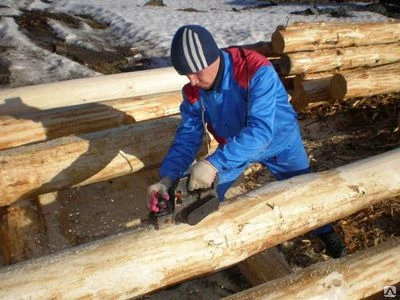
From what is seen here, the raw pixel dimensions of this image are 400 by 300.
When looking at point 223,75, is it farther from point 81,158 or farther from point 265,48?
point 265,48

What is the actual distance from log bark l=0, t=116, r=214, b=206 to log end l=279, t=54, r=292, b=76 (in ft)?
9.04

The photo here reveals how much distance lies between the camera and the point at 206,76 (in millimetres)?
3018

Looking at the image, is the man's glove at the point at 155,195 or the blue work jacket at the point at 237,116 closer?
the man's glove at the point at 155,195

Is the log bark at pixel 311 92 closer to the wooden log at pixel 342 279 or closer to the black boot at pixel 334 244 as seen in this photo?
the black boot at pixel 334 244

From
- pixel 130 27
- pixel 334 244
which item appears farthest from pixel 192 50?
pixel 130 27

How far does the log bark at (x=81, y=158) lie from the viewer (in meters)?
3.83

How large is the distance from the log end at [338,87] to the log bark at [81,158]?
2.69 metres

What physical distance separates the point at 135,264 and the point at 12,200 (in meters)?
1.85

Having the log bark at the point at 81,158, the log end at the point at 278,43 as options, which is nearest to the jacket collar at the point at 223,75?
the log bark at the point at 81,158

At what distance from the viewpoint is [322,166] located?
5.53m

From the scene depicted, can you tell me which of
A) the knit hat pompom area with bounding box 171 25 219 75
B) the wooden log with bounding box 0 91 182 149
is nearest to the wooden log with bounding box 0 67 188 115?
the wooden log with bounding box 0 91 182 149

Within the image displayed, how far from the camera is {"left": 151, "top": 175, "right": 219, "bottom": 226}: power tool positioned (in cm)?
264

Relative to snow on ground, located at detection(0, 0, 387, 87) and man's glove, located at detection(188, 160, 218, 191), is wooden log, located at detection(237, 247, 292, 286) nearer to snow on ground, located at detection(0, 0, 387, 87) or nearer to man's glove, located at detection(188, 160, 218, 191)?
man's glove, located at detection(188, 160, 218, 191)

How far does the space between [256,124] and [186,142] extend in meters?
0.67
